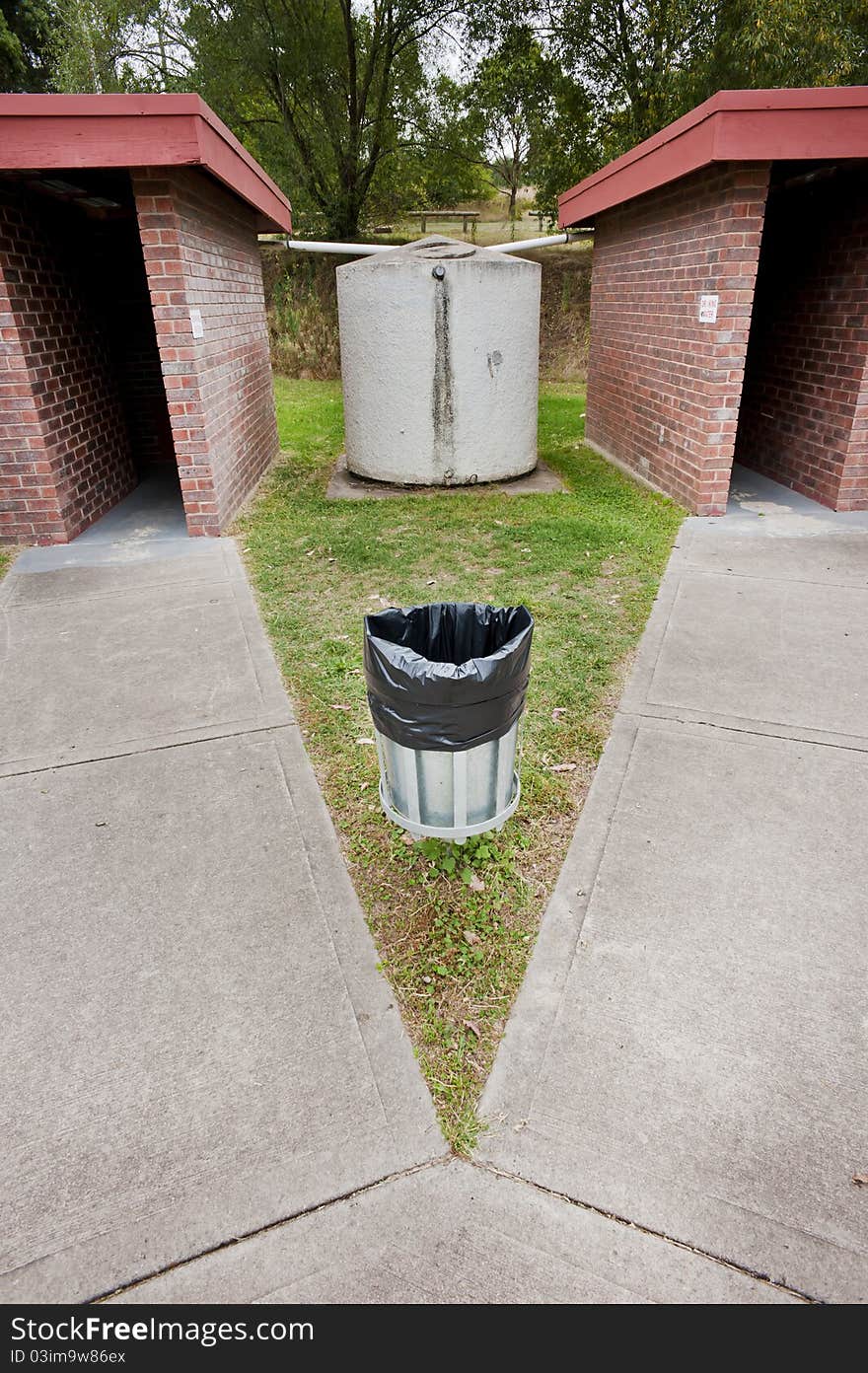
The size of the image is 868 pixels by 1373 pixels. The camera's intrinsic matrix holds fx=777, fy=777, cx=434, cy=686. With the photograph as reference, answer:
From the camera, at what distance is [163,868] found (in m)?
2.88

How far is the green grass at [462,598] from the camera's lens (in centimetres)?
240

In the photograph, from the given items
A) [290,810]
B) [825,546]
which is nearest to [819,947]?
[290,810]

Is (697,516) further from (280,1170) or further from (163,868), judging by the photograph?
(280,1170)

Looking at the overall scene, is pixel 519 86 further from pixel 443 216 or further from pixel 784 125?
pixel 784 125

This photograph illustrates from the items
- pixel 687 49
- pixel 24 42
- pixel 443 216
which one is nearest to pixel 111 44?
pixel 24 42

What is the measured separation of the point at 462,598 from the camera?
5156 mm

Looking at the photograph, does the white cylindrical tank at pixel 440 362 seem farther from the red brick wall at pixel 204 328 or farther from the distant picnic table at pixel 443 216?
the distant picnic table at pixel 443 216

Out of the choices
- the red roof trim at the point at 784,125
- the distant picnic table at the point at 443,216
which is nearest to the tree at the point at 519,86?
the distant picnic table at the point at 443,216

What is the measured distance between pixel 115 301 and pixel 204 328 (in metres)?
2.52

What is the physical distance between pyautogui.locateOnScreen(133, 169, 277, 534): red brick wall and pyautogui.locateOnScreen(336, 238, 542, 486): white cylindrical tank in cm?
112

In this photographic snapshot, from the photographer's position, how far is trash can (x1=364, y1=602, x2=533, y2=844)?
2328mm

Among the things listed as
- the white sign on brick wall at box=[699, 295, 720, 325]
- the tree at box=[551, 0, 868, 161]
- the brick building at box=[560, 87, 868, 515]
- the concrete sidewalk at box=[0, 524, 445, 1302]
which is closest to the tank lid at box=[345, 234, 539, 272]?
the brick building at box=[560, 87, 868, 515]

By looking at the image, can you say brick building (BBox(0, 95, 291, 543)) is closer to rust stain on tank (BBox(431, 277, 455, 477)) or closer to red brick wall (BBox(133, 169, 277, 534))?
red brick wall (BBox(133, 169, 277, 534))
